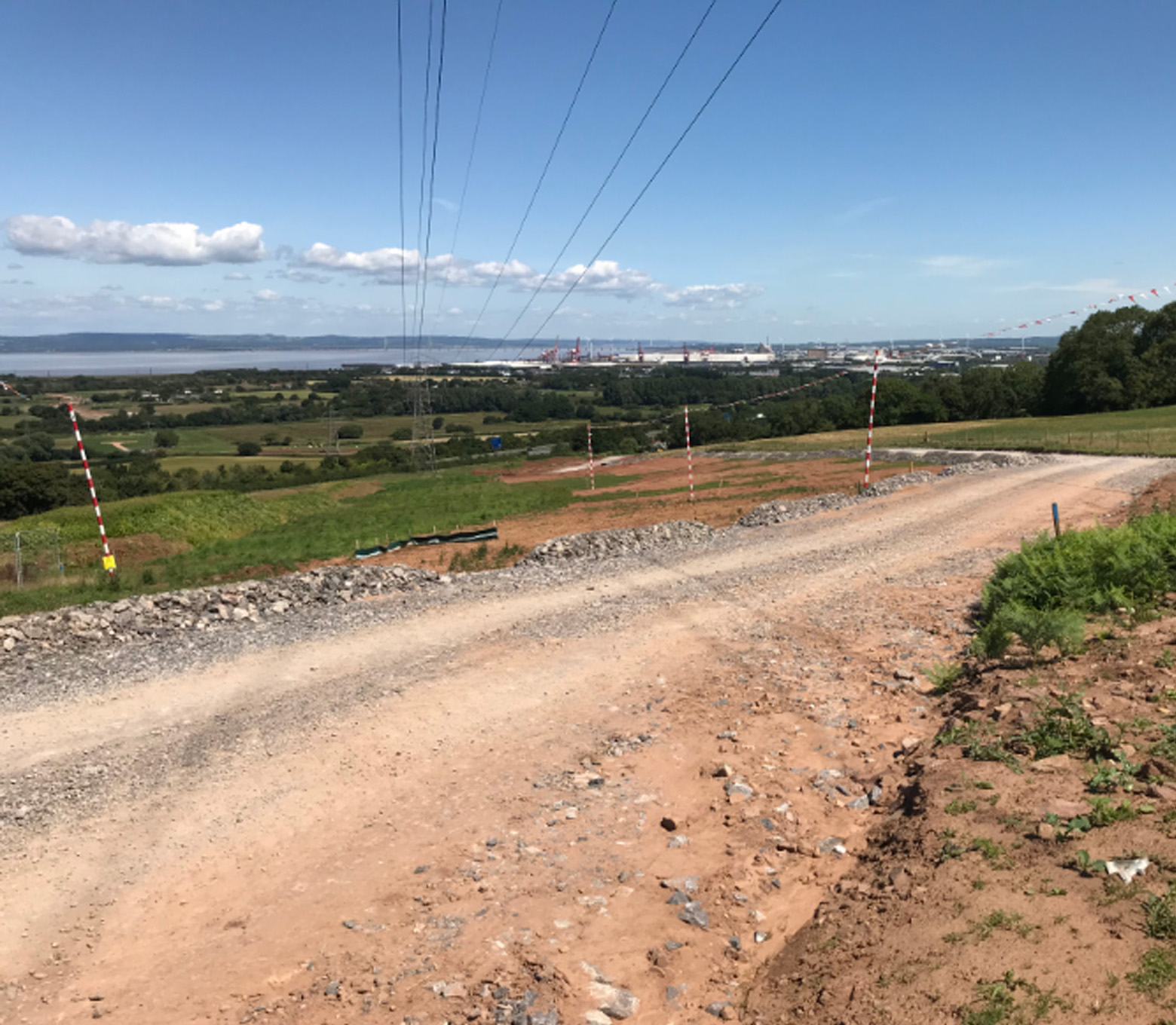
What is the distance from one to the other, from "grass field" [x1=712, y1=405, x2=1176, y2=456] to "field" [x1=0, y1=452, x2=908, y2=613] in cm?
855

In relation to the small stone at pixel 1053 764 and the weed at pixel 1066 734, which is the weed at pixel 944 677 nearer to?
the weed at pixel 1066 734

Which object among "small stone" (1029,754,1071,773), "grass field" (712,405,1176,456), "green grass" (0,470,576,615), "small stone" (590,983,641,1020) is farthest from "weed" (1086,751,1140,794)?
"grass field" (712,405,1176,456)

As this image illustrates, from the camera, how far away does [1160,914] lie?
480cm

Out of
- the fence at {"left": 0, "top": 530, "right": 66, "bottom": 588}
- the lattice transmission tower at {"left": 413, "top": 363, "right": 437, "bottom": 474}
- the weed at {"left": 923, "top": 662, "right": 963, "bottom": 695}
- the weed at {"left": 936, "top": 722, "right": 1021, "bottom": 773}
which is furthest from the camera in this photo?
the lattice transmission tower at {"left": 413, "top": 363, "right": 437, "bottom": 474}

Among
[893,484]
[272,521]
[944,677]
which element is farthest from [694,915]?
[272,521]

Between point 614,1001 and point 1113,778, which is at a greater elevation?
point 1113,778

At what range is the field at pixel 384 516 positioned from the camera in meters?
24.0

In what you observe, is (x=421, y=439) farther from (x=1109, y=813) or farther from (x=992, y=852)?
(x=1109, y=813)

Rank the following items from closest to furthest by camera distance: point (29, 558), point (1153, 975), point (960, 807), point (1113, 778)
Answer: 1. point (1153, 975)
2. point (1113, 778)
3. point (960, 807)
4. point (29, 558)

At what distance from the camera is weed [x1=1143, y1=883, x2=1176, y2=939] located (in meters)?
4.70

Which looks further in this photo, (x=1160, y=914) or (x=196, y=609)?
(x=196, y=609)

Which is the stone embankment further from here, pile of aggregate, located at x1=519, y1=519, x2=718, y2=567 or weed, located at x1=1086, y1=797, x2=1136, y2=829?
weed, located at x1=1086, y1=797, x2=1136, y2=829

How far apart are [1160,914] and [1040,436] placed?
5009cm

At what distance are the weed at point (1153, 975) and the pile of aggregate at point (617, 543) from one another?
1630 cm
